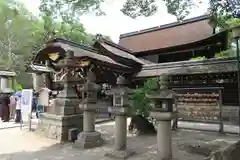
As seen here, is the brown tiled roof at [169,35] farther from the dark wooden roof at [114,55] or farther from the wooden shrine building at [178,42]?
the dark wooden roof at [114,55]

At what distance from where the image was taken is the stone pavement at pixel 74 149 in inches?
251

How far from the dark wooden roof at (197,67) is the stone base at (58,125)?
4.38 m

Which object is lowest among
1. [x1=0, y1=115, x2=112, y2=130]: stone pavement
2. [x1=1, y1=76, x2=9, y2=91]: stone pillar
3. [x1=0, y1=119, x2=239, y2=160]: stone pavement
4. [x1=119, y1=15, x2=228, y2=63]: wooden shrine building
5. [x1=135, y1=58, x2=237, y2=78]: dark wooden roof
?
[x1=0, y1=119, x2=239, y2=160]: stone pavement

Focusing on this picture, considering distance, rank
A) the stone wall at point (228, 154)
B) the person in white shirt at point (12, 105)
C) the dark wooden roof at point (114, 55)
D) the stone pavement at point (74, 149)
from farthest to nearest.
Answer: the dark wooden roof at point (114, 55)
the person in white shirt at point (12, 105)
the stone pavement at point (74, 149)
the stone wall at point (228, 154)

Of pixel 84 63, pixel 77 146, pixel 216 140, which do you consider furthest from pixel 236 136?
pixel 84 63

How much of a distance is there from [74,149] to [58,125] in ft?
5.15

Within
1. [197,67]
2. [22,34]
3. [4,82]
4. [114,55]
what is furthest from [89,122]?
[22,34]

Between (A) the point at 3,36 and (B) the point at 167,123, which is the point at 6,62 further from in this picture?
(B) the point at 167,123

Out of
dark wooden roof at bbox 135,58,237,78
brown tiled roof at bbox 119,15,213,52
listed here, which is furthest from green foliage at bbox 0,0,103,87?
dark wooden roof at bbox 135,58,237,78

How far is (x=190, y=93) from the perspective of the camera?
984 centimetres

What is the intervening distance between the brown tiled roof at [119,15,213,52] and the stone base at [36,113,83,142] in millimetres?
12304

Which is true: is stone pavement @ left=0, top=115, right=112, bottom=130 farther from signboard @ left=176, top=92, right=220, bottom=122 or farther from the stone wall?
the stone wall

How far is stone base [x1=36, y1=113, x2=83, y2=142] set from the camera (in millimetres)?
8391

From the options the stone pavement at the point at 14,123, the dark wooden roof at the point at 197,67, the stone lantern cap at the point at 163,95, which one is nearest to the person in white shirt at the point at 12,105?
the stone pavement at the point at 14,123
